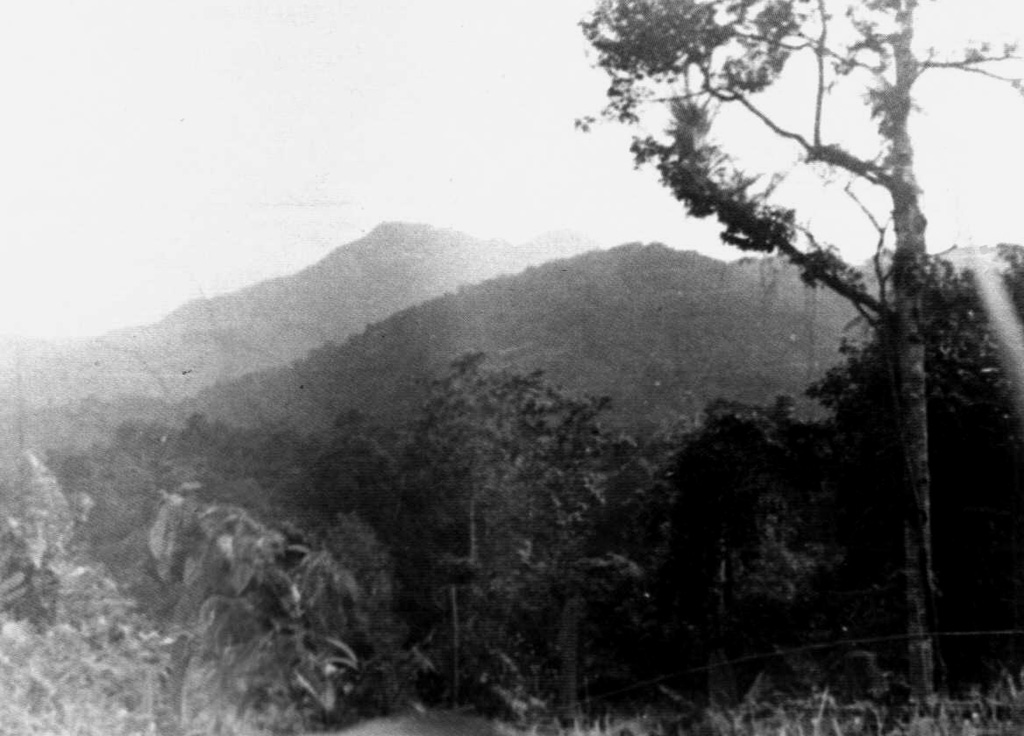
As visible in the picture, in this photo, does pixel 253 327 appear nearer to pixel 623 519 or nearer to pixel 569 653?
pixel 569 653

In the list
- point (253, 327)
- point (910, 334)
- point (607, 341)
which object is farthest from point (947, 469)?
point (253, 327)

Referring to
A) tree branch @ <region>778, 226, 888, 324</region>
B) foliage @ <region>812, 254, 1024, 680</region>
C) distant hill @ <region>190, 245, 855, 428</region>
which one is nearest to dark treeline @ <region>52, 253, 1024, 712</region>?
foliage @ <region>812, 254, 1024, 680</region>

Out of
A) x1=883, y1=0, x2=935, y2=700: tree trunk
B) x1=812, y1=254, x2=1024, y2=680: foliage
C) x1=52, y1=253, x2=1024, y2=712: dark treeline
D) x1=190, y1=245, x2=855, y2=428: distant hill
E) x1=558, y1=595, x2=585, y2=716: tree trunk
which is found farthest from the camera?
x1=812, y1=254, x2=1024, y2=680: foliage

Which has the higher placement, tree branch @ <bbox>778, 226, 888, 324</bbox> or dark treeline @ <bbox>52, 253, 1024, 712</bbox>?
tree branch @ <bbox>778, 226, 888, 324</bbox>

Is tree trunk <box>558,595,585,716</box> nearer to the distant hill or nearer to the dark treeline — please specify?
the dark treeline

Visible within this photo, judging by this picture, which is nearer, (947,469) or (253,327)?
(253,327)

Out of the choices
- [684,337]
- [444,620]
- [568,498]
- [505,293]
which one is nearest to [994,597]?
[684,337]
